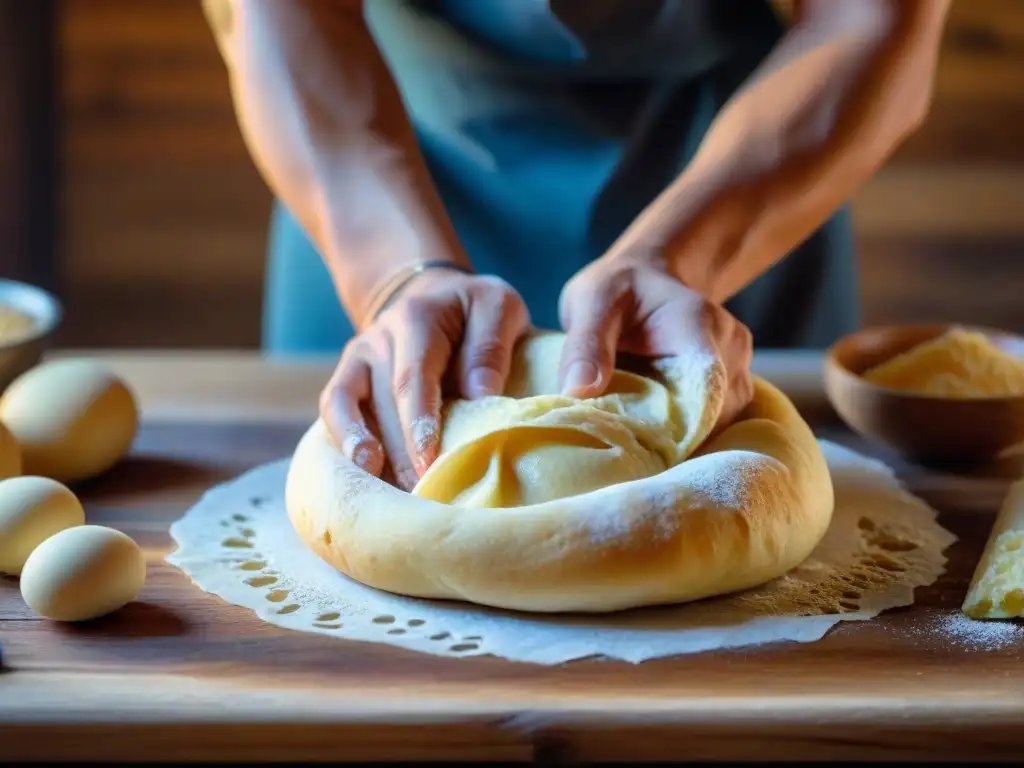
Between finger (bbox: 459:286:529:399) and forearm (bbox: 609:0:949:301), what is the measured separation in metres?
0.27

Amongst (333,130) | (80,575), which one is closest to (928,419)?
(333,130)

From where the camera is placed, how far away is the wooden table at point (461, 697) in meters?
0.93

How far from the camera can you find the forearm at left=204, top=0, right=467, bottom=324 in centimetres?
156

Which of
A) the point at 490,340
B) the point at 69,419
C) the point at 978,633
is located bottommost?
the point at 978,633

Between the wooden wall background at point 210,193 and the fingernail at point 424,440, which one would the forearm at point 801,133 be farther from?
the wooden wall background at point 210,193

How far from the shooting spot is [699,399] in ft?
4.06

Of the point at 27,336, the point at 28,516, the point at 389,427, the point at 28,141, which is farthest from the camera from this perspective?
the point at 28,141

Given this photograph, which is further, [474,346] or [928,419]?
[928,419]

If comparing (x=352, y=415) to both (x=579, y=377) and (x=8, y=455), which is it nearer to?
(x=579, y=377)

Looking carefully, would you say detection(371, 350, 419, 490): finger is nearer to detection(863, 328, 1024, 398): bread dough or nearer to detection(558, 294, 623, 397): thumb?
detection(558, 294, 623, 397): thumb

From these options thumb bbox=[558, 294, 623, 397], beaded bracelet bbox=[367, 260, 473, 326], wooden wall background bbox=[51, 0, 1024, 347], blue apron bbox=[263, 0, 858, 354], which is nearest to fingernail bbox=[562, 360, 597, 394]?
thumb bbox=[558, 294, 623, 397]

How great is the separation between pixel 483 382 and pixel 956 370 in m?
0.66

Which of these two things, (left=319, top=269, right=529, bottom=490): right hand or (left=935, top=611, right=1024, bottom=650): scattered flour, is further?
(left=319, top=269, right=529, bottom=490): right hand

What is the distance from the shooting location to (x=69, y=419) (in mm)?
1399
